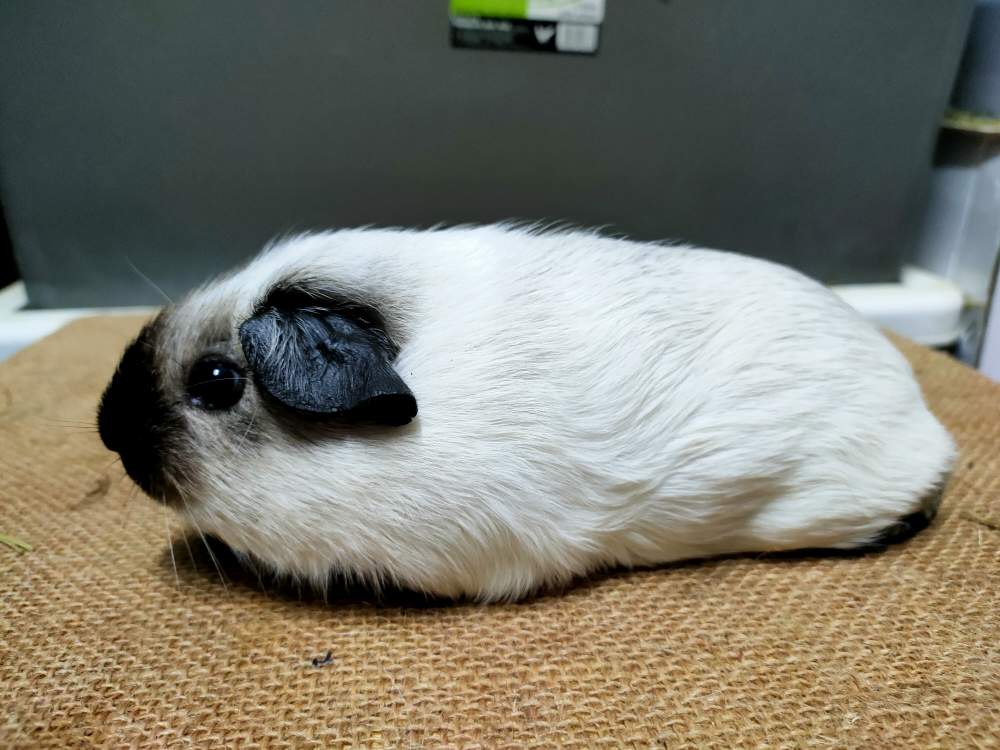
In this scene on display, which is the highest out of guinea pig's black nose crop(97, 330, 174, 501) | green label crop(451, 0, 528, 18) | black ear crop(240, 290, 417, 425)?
green label crop(451, 0, 528, 18)

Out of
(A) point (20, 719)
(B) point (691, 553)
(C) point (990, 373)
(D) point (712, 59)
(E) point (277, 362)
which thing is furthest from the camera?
(C) point (990, 373)

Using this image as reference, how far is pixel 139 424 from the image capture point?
3.63ft

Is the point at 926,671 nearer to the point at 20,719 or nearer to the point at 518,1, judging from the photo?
the point at 20,719

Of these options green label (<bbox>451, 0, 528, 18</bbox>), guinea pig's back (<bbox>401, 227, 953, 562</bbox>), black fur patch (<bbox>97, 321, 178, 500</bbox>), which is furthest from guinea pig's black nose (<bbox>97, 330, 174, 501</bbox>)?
green label (<bbox>451, 0, 528, 18</bbox>)

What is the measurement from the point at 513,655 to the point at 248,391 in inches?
23.4

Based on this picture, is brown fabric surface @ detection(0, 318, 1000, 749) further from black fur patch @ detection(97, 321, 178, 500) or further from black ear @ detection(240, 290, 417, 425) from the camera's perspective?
black ear @ detection(240, 290, 417, 425)

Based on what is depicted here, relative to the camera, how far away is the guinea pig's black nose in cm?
110

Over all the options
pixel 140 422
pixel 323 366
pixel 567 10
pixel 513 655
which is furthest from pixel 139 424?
pixel 567 10

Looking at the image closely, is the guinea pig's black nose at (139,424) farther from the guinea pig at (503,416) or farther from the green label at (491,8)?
the green label at (491,8)

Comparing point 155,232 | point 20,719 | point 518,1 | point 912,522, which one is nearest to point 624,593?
point 912,522

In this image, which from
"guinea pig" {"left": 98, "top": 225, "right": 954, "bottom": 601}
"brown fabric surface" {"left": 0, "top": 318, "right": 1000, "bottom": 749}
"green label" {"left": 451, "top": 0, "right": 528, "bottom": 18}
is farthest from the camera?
"green label" {"left": 451, "top": 0, "right": 528, "bottom": 18}

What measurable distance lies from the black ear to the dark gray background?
4.07 ft

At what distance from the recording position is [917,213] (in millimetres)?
2635

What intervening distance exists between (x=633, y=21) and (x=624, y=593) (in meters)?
1.72
